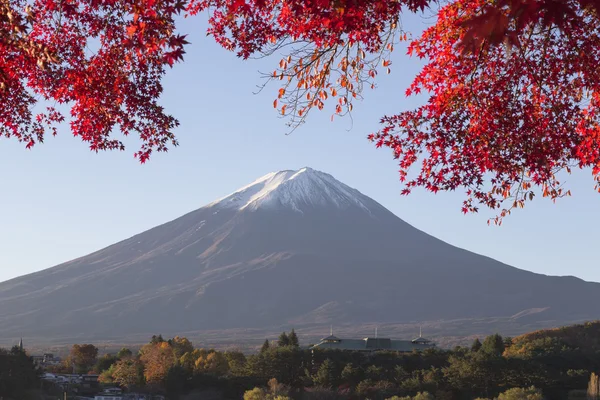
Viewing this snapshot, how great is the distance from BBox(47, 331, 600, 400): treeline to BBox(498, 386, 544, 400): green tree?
0.07 metres

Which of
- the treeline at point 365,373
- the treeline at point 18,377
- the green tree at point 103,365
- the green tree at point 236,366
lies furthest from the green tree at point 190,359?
the green tree at point 103,365

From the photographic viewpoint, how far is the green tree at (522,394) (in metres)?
56.0

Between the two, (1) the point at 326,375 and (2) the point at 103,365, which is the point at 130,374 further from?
(1) the point at 326,375

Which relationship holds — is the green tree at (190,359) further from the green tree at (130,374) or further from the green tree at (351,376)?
the green tree at (351,376)

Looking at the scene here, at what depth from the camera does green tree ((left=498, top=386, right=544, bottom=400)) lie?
56041mm

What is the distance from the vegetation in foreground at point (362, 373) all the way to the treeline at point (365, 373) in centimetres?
9

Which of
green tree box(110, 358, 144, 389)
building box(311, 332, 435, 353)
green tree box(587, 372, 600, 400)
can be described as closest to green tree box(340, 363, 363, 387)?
green tree box(587, 372, 600, 400)

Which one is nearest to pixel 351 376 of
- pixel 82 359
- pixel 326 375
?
pixel 326 375

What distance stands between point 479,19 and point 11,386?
6695cm

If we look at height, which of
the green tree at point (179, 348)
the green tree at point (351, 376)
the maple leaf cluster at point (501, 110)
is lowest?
the green tree at point (351, 376)

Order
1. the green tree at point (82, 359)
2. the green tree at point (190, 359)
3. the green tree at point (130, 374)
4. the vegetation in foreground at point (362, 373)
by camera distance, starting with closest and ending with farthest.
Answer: the vegetation in foreground at point (362, 373)
the green tree at point (190, 359)
the green tree at point (130, 374)
the green tree at point (82, 359)

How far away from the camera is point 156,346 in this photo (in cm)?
8719

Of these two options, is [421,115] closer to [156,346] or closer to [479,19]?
→ [479,19]

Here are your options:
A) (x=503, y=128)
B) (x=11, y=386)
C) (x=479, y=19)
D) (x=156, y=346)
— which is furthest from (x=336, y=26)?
(x=156, y=346)
